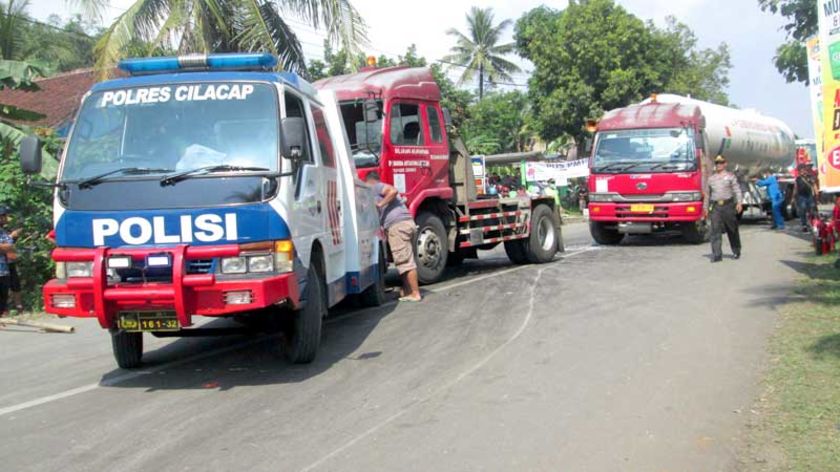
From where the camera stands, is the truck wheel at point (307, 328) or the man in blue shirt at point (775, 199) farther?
the man in blue shirt at point (775, 199)

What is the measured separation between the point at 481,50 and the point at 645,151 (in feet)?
113

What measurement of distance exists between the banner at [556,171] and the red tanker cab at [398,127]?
68.6 feet

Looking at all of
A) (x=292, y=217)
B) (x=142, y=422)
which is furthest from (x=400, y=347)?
(x=142, y=422)

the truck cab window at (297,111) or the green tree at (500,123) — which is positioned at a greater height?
the green tree at (500,123)

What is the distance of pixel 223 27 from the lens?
606 inches

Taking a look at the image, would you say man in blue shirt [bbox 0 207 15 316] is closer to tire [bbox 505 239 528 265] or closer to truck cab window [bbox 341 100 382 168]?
truck cab window [bbox 341 100 382 168]

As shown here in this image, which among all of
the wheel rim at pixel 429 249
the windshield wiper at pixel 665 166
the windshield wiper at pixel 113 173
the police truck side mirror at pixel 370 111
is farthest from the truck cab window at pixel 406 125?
the windshield wiper at pixel 665 166

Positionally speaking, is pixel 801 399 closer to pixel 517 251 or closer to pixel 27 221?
pixel 517 251

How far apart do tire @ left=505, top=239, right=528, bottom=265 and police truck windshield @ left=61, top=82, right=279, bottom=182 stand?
840 centimetres

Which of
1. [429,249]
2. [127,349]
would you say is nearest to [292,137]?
[127,349]

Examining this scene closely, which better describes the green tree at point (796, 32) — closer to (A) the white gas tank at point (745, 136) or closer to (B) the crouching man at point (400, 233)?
(A) the white gas tank at point (745, 136)

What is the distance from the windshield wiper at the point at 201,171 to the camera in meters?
6.21

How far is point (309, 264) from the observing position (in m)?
6.92

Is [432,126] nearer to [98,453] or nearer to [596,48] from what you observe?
[98,453]
